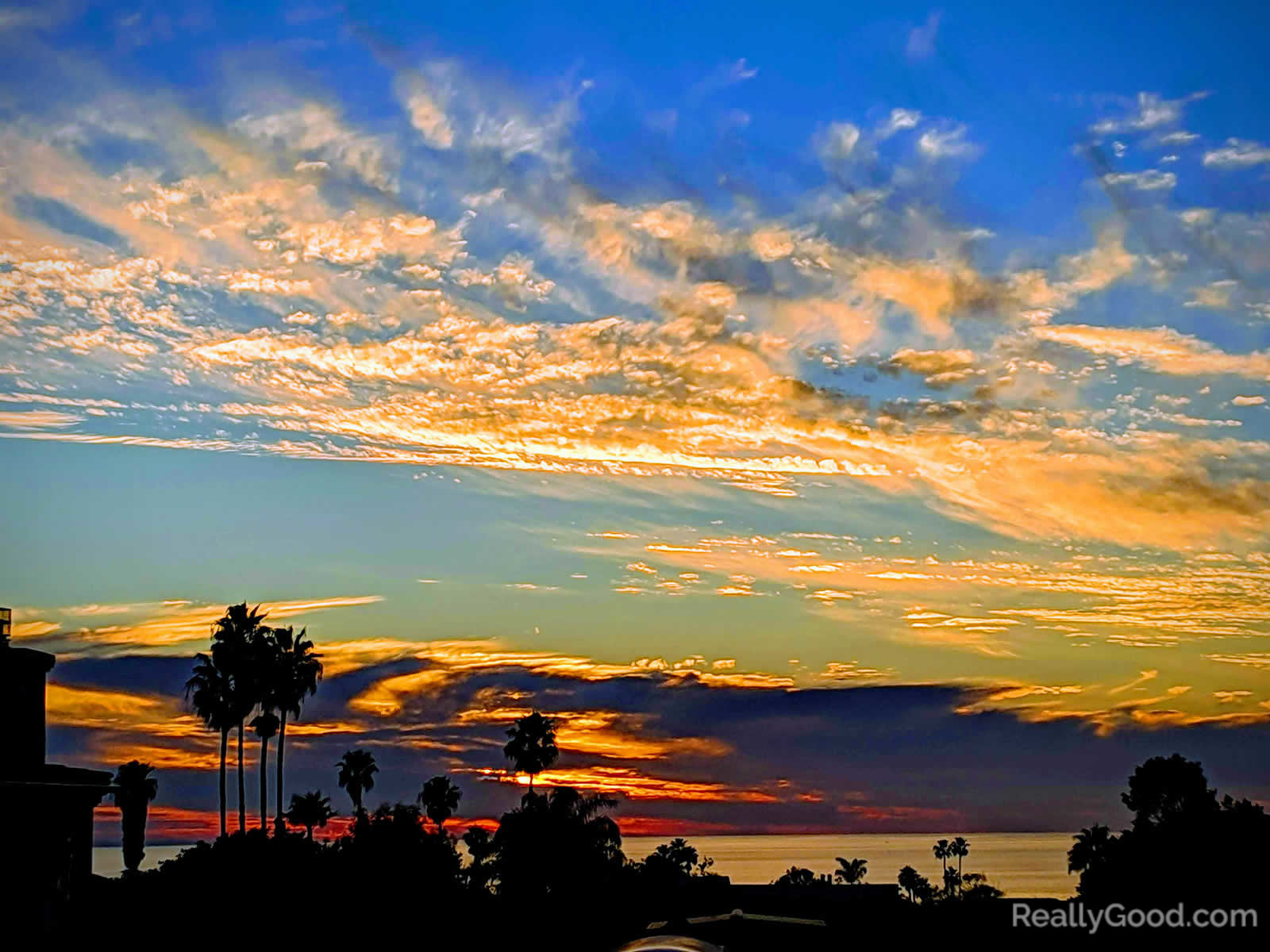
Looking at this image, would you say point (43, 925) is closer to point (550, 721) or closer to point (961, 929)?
point (961, 929)

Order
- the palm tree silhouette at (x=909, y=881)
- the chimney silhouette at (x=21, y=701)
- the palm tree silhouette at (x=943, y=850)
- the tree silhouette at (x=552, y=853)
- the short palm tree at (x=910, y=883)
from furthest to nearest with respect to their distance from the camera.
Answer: the palm tree silhouette at (x=943, y=850)
the palm tree silhouette at (x=909, y=881)
the short palm tree at (x=910, y=883)
the tree silhouette at (x=552, y=853)
the chimney silhouette at (x=21, y=701)

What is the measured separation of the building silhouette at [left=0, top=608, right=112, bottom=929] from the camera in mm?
38125

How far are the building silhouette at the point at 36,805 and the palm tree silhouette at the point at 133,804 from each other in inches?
1308

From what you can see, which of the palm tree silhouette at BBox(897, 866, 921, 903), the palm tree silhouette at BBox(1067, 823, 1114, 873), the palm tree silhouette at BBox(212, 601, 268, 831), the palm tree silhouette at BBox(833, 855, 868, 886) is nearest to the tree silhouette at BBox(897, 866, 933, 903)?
the palm tree silhouette at BBox(897, 866, 921, 903)

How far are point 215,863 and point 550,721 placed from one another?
37851 mm

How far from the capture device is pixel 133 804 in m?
75.8

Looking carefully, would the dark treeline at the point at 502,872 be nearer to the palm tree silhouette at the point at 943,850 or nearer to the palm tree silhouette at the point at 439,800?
the palm tree silhouette at the point at 439,800

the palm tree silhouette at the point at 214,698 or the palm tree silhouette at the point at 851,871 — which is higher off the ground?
the palm tree silhouette at the point at 214,698

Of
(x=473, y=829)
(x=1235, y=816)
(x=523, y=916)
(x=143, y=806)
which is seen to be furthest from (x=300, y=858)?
(x=473, y=829)

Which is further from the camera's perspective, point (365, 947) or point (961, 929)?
point (365, 947)

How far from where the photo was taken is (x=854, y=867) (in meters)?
161

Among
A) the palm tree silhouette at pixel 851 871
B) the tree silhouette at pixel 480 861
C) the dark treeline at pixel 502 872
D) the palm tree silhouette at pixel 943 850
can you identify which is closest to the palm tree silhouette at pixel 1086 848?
the dark treeline at pixel 502 872

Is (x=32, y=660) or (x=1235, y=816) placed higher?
(x=32, y=660)

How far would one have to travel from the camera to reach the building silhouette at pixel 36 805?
3812 cm
